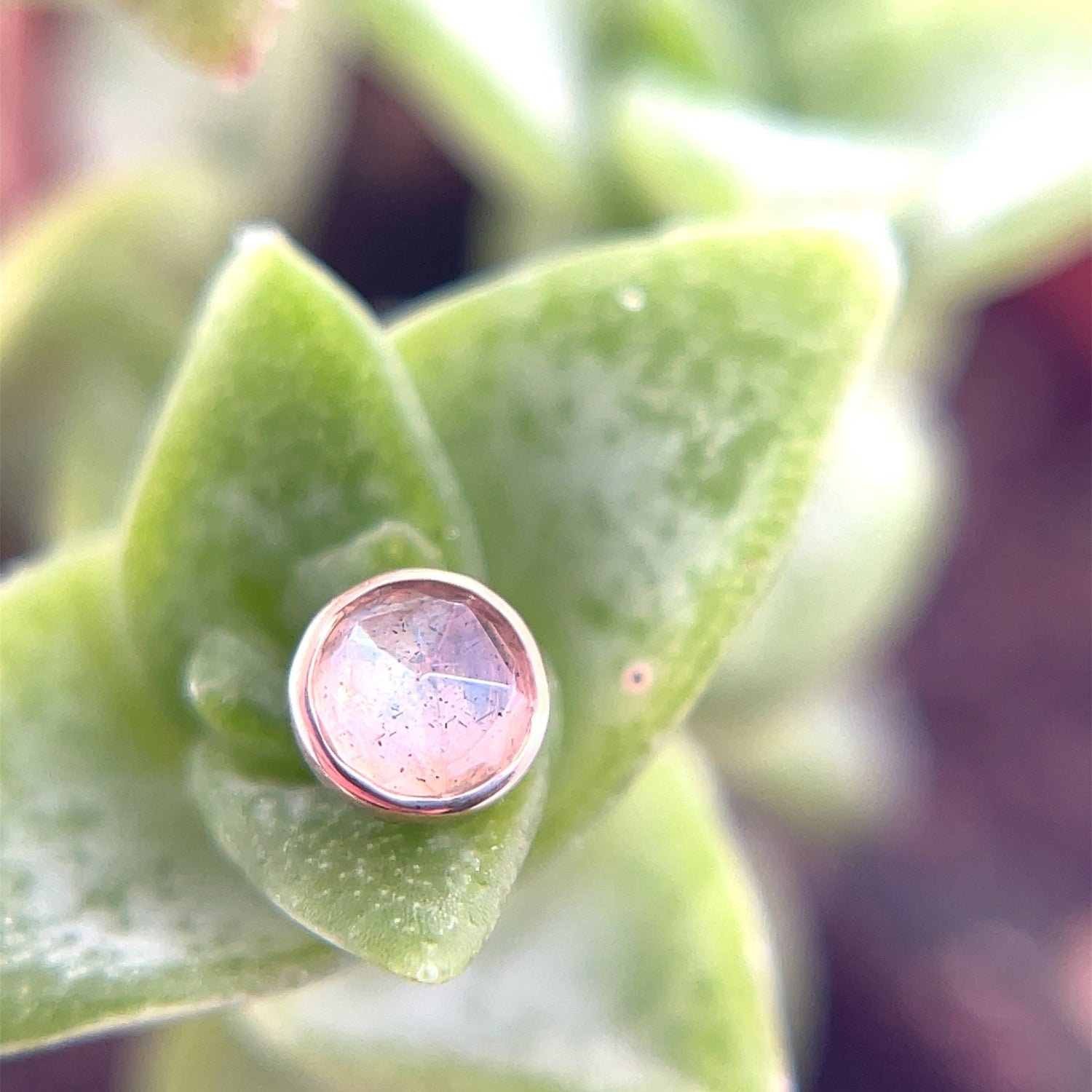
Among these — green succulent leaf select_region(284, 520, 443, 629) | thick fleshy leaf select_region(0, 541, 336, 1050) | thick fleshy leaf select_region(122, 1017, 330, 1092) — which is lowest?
thick fleshy leaf select_region(122, 1017, 330, 1092)

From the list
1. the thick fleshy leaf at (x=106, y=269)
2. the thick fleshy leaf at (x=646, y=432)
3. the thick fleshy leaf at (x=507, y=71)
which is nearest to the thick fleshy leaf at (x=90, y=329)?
the thick fleshy leaf at (x=106, y=269)

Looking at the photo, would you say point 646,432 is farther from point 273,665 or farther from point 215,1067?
point 215,1067

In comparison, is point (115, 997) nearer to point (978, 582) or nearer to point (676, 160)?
point (676, 160)

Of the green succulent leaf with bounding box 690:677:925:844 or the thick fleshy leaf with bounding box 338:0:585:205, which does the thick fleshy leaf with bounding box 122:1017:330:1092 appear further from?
the thick fleshy leaf with bounding box 338:0:585:205

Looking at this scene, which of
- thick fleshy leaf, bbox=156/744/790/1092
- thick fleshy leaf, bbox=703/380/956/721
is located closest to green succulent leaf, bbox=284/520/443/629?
thick fleshy leaf, bbox=156/744/790/1092

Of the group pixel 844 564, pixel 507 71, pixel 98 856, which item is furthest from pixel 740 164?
pixel 98 856

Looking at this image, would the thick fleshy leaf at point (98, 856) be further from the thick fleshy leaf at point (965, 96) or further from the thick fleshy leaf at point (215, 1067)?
the thick fleshy leaf at point (965, 96)

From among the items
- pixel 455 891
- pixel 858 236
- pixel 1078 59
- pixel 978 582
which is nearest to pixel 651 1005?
pixel 455 891
